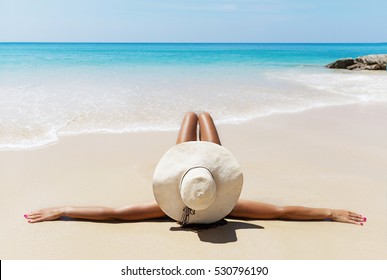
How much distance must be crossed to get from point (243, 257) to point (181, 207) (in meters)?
0.70

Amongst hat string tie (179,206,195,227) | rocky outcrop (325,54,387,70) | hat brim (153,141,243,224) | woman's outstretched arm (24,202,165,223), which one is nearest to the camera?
hat brim (153,141,243,224)

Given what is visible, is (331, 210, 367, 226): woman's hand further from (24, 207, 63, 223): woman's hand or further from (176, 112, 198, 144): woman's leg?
(24, 207, 63, 223): woman's hand

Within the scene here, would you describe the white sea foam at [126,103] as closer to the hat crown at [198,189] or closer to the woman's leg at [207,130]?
the woman's leg at [207,130]

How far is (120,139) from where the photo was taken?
6.92 m

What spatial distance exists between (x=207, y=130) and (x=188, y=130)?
0.78 feet

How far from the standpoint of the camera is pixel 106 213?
3.61 metres

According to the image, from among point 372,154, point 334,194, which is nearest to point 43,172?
A: point 334,194

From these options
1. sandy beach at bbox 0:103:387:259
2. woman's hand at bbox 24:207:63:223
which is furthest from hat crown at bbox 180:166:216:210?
woman's hand at bbox 24:207:63:223

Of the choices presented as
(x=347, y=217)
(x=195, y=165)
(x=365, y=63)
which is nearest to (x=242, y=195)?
(x=347, y=217)

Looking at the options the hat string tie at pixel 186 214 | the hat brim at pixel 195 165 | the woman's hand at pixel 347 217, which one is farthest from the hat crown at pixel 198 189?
the woman's hand at pixel 347 217

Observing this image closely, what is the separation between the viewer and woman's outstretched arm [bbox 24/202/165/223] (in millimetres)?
3611

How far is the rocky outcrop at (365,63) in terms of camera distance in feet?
90.7

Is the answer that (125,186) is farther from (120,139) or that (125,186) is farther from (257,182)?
(120,139)

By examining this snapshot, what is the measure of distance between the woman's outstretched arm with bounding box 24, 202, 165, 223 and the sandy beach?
74mm
